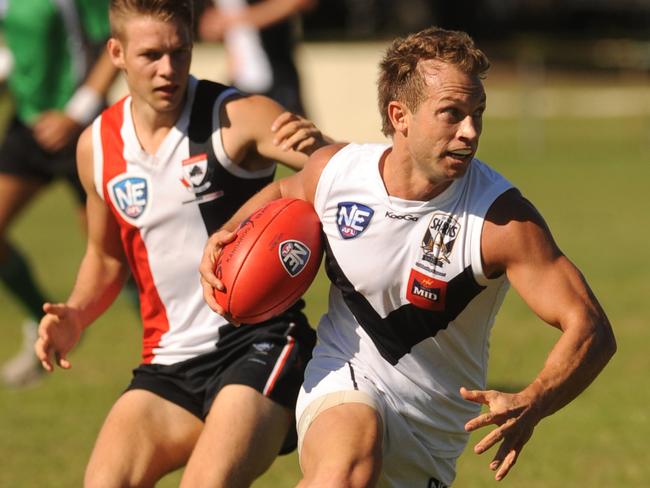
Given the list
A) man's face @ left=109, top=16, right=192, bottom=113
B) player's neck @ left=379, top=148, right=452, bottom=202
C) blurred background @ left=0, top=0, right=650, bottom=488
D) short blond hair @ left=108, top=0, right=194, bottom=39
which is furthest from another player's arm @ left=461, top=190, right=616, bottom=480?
blurred background @ left=0, top=0, right=650, bottom=488

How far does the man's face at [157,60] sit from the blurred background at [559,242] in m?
1.55

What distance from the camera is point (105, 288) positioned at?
5371mm

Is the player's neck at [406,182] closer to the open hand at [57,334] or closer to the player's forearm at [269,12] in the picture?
the open hand at [57,334]

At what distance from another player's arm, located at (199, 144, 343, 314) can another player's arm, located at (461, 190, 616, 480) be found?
2.41 feet

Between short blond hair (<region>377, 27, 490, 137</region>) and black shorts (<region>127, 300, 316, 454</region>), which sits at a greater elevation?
short blond hair (<region>377, 27, 490, 137</region>)

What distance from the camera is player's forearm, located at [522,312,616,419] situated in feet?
13.3

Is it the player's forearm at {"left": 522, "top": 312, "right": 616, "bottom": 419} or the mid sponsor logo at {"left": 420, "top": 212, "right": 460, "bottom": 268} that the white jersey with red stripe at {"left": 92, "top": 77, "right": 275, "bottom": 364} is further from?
the player's forearm at {"left": 522, "top": 312, "right": 616, "bottom": 419}

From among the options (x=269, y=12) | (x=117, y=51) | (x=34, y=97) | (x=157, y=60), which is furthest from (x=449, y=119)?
(x=269, y=12)

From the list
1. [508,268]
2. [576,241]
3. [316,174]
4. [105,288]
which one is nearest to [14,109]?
[105,288]

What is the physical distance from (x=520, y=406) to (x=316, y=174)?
1.27 meters

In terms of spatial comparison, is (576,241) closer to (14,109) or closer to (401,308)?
(14,109)

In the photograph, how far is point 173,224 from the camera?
5215 mm

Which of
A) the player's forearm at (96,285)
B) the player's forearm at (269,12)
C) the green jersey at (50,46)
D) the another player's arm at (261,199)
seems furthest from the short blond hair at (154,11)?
the player's forearm at (269,12)

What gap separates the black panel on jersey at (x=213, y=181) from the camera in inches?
204
